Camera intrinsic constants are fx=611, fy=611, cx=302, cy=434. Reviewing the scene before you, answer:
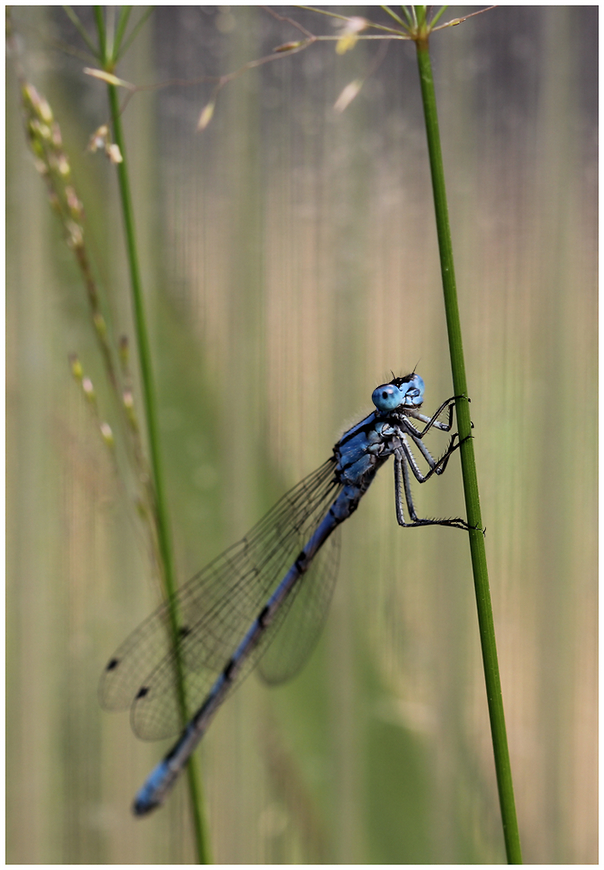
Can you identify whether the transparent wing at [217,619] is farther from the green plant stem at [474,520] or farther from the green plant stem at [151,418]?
the green plant stem at [474,520]

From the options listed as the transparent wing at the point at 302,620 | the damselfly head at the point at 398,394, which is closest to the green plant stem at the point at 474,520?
the damselfly head at the point at 398,394

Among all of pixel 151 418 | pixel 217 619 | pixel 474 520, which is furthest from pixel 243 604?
pixel 474 520

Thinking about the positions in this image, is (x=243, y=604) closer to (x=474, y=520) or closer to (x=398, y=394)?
(x=398, y=394)

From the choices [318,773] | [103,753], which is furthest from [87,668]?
[318,773]

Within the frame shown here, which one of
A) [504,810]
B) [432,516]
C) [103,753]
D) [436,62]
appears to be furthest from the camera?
[103,753]

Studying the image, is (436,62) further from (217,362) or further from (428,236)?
(217,362)

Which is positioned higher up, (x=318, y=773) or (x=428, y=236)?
(x=428, y=236)
